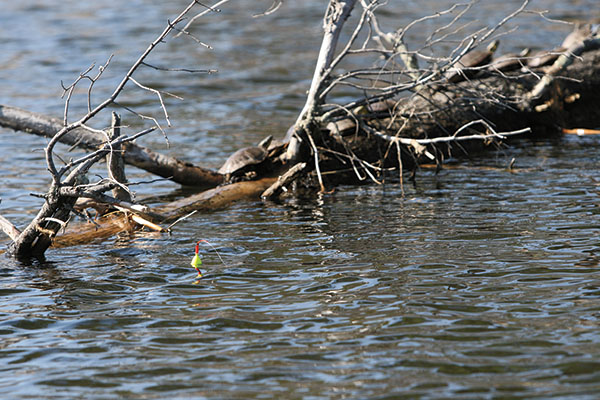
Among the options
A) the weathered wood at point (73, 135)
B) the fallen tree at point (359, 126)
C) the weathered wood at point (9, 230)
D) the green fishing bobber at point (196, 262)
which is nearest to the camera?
the green fishing bobber at point (196, 262)

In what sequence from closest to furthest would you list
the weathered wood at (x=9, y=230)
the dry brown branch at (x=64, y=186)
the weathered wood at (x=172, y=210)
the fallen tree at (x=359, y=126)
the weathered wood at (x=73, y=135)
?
the dry brown branch at (x=64, y=186)
the weathered wood at (x=9, y=230)
the weathered wood at (x=172, y=210)
the fallen tree at (x=359, y=126)
the weathered wood at (x=73, y=135)

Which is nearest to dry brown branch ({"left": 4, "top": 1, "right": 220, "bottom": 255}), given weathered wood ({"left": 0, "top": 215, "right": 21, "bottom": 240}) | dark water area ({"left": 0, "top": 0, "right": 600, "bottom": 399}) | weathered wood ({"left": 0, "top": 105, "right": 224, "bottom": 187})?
weathered wood ({"left": 0, "top": 215, "right": 21, "bottom": 240})

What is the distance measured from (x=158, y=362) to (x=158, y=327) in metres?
0.53

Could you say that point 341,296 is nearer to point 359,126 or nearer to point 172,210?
point 172,210

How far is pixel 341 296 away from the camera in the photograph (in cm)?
518

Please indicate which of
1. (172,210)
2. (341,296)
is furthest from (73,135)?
(341,296)

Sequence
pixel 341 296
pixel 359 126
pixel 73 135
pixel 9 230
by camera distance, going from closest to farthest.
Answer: pixel 341 296 < pixel 9 230 < pixel 73 135 < pixel 359 126

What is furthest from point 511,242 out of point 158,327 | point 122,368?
point 122,368

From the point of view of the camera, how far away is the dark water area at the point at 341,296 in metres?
4.07

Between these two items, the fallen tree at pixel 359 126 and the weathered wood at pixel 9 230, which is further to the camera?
the fallen tree at pixel 359 126

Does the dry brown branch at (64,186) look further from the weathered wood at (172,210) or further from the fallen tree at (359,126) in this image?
the fallen tree at (359,126)

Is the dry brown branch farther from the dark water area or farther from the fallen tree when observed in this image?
the fallen tree

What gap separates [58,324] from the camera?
16.3ft

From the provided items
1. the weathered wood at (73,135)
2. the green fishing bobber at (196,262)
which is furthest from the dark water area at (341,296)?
the weathered wood at (73,135)
